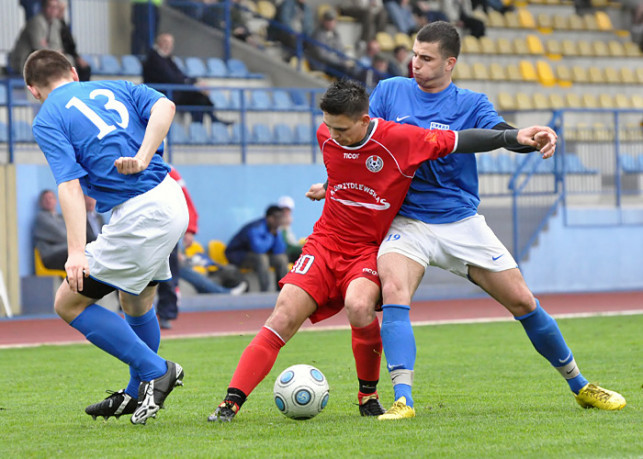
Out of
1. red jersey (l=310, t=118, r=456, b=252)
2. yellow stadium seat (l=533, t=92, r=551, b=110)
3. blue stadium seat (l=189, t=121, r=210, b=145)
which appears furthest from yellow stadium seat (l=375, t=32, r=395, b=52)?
red jersey (l=310, t=118, r=456, b=252)

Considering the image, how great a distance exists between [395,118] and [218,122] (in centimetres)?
1202

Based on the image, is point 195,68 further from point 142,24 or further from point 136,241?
point 136,241

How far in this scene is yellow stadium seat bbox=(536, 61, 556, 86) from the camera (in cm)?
2531

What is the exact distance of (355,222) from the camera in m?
6.11

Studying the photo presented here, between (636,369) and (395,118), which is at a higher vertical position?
(395,118)

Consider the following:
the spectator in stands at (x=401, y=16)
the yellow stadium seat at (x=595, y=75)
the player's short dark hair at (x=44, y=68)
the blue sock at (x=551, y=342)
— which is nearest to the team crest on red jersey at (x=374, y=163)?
the blue sock at (x=551, y=342)

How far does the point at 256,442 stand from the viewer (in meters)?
5.14

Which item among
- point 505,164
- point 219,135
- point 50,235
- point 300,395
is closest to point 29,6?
point 219,135

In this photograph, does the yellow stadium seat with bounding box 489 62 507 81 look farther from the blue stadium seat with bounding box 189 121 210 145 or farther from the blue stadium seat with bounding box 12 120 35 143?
the blue stadium seat with bounding box 12 120 35 143

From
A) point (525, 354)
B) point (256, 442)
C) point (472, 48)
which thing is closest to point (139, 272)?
point (256, 442)

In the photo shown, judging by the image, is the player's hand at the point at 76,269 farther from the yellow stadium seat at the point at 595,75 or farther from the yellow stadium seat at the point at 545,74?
the yellow stadium seat at the point at 595,75

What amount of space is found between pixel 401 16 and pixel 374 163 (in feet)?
62.4

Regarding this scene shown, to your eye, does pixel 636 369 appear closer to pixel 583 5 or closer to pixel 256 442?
pixel 256 442

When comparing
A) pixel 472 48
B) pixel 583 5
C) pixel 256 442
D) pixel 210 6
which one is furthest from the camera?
pixel 583 5
